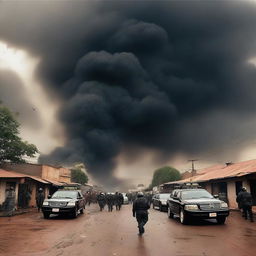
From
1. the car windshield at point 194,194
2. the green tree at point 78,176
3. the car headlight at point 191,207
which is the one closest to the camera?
the car headlight at point 191,207

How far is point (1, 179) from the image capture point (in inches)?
1002

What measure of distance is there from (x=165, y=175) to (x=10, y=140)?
2880 inches

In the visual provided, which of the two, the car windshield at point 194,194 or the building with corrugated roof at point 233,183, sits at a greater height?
the building with corrugated roof at point 233,183

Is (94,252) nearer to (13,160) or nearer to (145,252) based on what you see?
(145,252)

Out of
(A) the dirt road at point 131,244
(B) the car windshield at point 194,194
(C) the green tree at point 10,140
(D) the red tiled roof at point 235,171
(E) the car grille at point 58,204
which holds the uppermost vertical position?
(C) the green tree at point 10,140

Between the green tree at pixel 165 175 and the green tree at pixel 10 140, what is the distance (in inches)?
2728

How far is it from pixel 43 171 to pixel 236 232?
32.7 metres

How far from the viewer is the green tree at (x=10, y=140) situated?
1334 inches

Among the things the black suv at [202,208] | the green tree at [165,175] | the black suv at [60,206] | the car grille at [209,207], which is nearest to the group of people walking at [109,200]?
the black suv at [60,206]

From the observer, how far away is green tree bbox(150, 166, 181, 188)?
9931 centimetres

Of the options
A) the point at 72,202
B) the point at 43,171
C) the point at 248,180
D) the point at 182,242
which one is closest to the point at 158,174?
the point at 43,171

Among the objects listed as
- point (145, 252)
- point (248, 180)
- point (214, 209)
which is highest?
point (248, 180)

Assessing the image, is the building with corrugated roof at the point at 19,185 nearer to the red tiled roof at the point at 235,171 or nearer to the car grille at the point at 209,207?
the car grille at the point at 209,207

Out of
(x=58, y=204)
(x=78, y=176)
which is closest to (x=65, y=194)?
(x=58, y=204)
